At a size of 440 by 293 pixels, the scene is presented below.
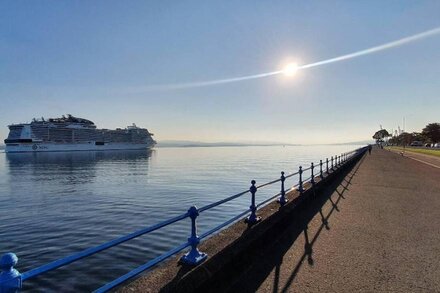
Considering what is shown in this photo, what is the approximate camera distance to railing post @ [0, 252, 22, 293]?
2.39 m

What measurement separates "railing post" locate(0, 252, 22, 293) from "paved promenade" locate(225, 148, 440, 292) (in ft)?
10.6

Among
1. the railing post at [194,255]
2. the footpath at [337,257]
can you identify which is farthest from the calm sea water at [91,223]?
the footpath at [337,257]

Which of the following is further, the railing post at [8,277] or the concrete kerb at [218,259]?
the concrete kerb at [218,259]

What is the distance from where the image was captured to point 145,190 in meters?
26.8

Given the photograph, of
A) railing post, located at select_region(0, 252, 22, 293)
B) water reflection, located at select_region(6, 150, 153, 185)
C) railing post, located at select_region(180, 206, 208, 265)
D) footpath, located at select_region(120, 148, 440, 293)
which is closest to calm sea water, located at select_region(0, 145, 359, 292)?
railing post, located at select_region(180, 206, 208, 265)

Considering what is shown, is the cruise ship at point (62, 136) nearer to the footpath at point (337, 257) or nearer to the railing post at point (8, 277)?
the footpath at point (337, 257)

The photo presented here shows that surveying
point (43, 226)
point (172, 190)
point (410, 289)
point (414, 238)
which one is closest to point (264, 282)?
point (410, 289)

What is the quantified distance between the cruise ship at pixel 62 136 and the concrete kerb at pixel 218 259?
142263mm

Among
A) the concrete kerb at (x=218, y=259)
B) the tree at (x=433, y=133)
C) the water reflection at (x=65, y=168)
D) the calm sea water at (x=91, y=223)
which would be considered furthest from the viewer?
the tree at (x=433, y=133)

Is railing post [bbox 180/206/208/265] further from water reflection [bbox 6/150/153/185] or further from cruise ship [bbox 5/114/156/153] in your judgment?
cruise ship [bbox 5/114/156/153]

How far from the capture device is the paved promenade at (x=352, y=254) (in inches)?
201

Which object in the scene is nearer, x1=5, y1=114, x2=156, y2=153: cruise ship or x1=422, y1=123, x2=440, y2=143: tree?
x1=5, y1=114, x2=156, y2=153: cruise ship

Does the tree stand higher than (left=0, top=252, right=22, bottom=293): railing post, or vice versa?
the tree

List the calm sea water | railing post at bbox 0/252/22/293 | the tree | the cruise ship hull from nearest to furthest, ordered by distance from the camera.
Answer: railing post at bbox 0/252/22/293 → the calm sea water → the cruise ship hull → the tree
